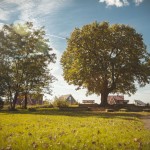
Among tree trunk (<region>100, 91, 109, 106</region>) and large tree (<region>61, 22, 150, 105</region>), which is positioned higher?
large tree (<region>61, 22, 150, 105</region>)

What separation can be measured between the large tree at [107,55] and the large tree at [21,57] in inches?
257

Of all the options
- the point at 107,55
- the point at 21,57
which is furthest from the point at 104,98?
the point at 21,57

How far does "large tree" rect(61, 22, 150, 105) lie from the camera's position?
157 ft

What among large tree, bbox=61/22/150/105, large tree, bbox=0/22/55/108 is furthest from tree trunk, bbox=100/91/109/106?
large tree, bbox=0/22/55/108

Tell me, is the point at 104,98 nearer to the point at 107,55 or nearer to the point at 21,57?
the point at 107,55

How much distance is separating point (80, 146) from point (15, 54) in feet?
113

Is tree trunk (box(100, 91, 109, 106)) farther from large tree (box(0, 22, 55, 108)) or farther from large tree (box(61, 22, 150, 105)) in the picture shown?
large tree (box(0, 22, 55, 108))

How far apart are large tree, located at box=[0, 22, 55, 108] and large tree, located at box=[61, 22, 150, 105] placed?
21.5ft

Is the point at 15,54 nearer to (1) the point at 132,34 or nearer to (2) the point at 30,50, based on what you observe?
(2) the point at 30,50

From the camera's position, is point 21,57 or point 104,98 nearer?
point 21,57

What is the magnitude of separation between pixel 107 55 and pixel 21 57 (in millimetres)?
17529

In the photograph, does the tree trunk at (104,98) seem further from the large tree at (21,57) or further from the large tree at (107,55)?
the large tree at (21,57)

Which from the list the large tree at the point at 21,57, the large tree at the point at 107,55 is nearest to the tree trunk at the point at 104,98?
the large tree at the point at 107,55

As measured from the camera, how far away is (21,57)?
4241 centimetres
